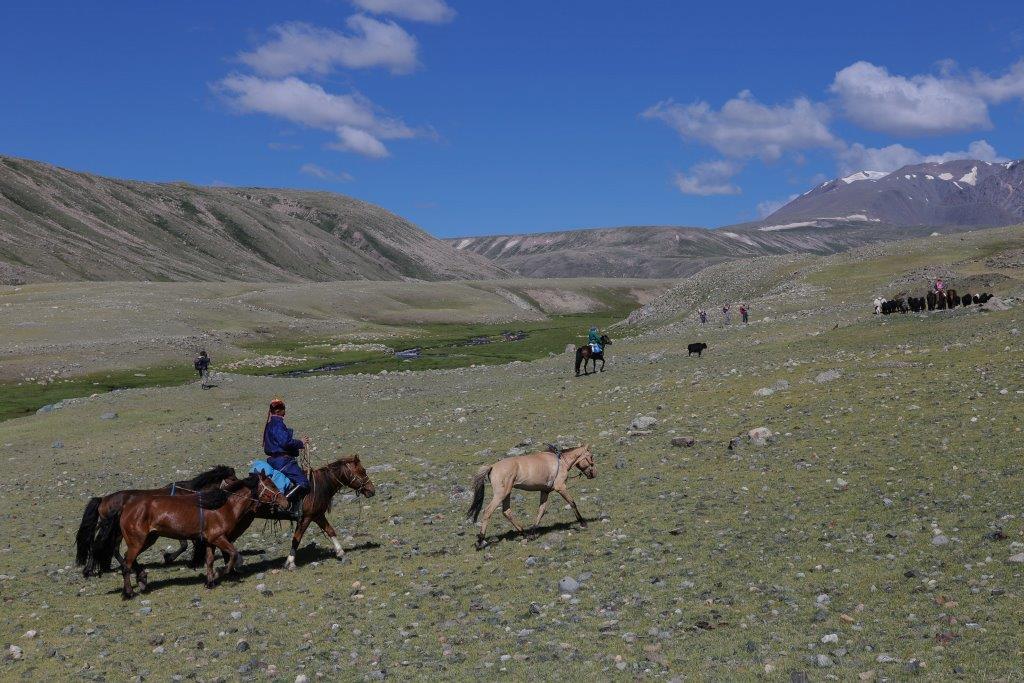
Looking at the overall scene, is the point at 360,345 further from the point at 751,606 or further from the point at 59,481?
the point at 751,606

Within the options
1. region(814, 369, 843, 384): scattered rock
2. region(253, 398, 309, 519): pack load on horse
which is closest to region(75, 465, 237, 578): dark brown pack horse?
region(253, 398, 309, 519): pack load on horse

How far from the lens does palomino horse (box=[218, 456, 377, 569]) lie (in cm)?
1633

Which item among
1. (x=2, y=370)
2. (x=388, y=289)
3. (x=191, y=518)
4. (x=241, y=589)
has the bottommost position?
(x=241, y=589)

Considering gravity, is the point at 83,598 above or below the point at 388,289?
below

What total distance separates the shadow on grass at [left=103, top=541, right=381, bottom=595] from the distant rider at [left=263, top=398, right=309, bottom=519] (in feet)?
3.49

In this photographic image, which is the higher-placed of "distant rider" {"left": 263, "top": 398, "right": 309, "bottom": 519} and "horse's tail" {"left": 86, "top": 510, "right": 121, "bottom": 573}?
"distant rider" {"left": 263, "top": 398, "right": 309, "bottom": 519}

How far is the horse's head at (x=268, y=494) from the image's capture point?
16031 mm

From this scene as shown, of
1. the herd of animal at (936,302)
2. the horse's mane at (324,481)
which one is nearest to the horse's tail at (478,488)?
the horse's mane at (324,481)

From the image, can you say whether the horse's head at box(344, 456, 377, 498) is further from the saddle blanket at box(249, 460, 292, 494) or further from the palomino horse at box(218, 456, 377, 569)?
the saddle blanket at box(249, 460, 292, 494)

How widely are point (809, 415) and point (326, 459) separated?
16.2 m

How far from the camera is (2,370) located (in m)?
70.1

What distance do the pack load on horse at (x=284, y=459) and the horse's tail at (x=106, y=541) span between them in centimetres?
295

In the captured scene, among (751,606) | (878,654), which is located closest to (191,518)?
(751,606)

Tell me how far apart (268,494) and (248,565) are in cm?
192
